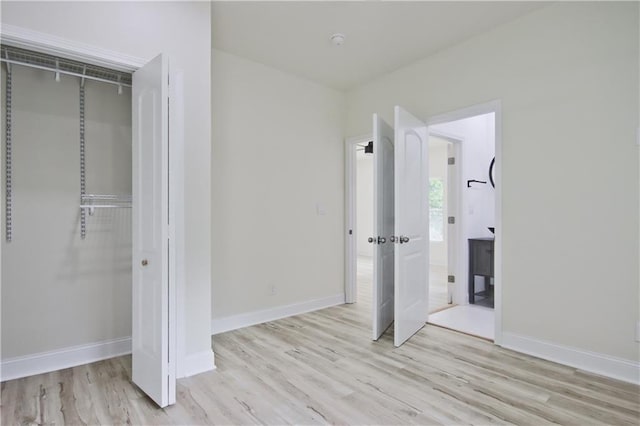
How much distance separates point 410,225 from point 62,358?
3002 millimetres

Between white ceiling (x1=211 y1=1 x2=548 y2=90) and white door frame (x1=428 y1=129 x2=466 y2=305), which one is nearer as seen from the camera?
white ceiling (x1=211 y1=1 x2=548 y2=90)

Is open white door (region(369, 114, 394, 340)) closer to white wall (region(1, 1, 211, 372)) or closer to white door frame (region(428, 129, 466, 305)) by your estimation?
white door frame (region(428, 129, 466, 305))

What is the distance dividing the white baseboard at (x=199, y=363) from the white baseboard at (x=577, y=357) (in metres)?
2.44

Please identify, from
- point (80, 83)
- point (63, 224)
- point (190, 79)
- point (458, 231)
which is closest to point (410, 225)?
point (458, 231)

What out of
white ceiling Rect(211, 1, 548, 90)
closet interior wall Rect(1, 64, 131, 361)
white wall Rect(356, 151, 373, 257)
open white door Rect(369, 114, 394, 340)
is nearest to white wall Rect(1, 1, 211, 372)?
closet interior wall Rect(1, 64, 131, 361)

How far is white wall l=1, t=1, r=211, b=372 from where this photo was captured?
2382mm

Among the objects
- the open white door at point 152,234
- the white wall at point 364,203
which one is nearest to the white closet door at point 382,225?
the open white door at point 152,234

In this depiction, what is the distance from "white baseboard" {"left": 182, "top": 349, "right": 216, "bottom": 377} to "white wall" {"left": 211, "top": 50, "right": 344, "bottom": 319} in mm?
860

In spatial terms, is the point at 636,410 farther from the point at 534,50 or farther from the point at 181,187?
the point at 181,187

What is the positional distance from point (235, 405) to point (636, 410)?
7.78 ft

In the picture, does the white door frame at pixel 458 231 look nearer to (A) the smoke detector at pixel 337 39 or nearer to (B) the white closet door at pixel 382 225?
(B) the white closet door at pixel 382 225

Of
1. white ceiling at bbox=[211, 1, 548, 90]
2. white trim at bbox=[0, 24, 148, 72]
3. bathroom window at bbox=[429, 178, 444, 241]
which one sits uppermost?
white ceiling at bbox=[211, 1, 548, 90]

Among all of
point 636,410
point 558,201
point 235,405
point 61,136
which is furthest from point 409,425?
point 61,136

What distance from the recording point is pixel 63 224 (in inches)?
105
